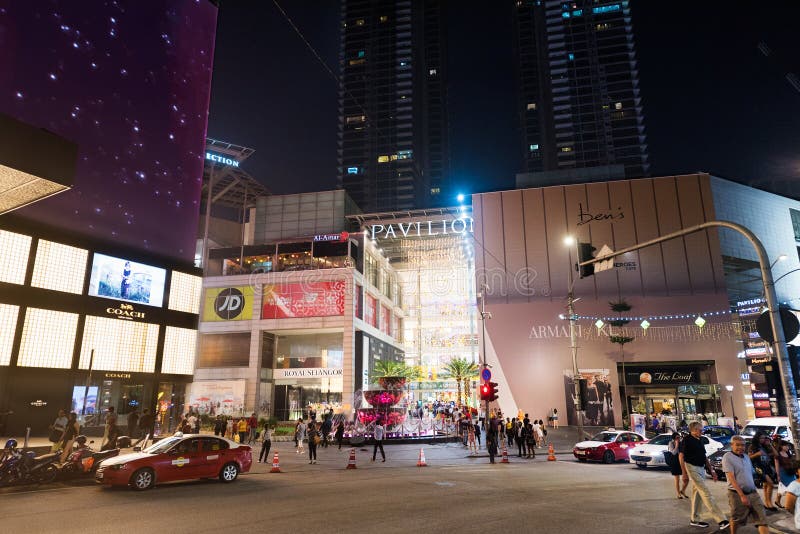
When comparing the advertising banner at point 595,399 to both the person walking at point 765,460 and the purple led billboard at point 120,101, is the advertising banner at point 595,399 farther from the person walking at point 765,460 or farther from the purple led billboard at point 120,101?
the purple led billboard at point 120,101

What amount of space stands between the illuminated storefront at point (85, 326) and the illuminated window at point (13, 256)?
0.11ft

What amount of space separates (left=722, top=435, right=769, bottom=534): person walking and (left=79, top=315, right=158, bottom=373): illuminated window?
74.1ft

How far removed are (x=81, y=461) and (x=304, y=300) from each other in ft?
126

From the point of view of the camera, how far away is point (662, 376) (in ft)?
133

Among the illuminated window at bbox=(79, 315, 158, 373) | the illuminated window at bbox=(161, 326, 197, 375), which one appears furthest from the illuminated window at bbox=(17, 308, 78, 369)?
the illuminated window at bbox=(161, 326, 197, 375)

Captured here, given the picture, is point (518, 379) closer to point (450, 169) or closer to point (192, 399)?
point (192, 399)

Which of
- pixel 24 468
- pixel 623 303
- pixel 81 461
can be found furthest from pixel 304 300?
pixel 24 468

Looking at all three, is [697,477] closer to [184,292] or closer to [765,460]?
[765,460]

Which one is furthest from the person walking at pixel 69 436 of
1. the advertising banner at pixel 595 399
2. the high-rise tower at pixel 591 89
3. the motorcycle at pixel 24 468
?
the high-rise tower at pixel 591 89

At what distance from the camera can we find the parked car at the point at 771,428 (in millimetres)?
18312

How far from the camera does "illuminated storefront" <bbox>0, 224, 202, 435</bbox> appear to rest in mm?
18938

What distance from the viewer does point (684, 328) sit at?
4125 centimetres

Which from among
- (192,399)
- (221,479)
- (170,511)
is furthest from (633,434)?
(192,399)

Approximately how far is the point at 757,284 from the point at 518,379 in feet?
115
